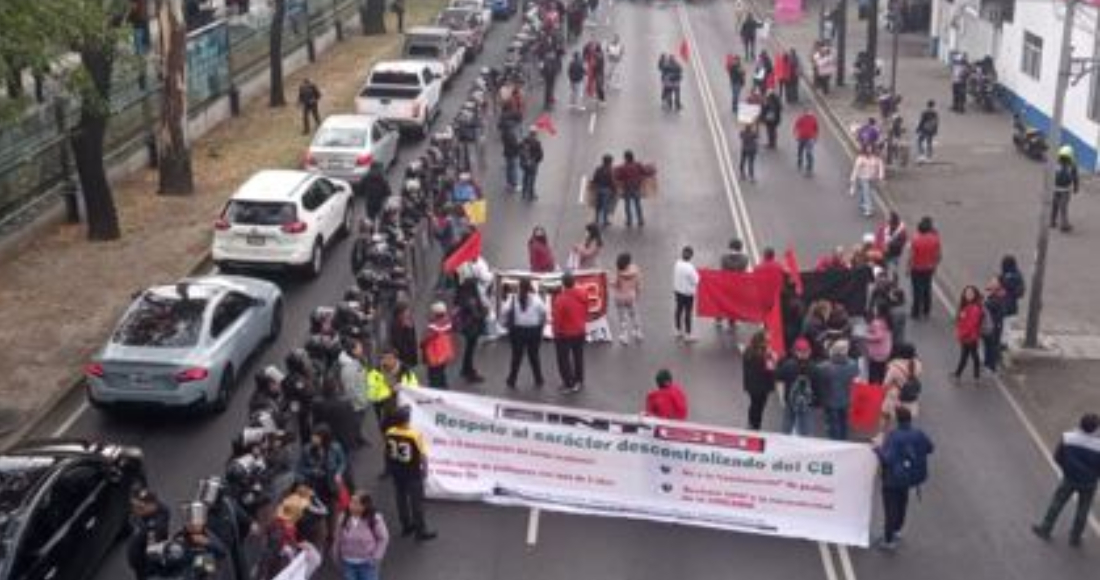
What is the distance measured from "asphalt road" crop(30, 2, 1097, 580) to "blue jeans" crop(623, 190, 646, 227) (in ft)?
0.87

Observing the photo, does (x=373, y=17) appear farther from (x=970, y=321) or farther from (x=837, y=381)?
(x=837, y=381)

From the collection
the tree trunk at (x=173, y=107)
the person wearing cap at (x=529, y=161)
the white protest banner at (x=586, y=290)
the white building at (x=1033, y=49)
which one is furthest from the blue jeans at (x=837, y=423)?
the tree trunk at (x=173, y=107)

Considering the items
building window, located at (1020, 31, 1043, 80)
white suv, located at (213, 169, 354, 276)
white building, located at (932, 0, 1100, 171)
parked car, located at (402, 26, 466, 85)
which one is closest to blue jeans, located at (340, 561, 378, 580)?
white suv, located at (213, 169, 354, 276)

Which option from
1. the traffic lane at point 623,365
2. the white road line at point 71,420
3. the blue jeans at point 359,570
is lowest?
the white road line at point 71,420

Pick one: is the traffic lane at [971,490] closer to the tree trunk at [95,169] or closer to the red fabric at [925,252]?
the red fabric at [925,252]

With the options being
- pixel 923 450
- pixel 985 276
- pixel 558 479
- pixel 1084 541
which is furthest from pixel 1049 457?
pixel 985 276

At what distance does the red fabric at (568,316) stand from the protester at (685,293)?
2.37 metres

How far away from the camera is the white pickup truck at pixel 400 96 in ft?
111

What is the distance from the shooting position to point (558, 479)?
1570 centimetres

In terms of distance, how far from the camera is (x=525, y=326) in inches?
741

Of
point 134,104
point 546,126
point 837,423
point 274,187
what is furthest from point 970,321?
point 134,104

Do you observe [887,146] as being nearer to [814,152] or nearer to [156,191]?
[814,152]

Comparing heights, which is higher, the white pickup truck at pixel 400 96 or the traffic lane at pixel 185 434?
the white pickup truck at pixel 400 96

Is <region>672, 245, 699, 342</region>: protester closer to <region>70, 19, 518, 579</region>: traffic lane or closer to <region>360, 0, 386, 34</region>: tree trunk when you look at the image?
<region>70, 19, 518, 579</region>: traffic lane
